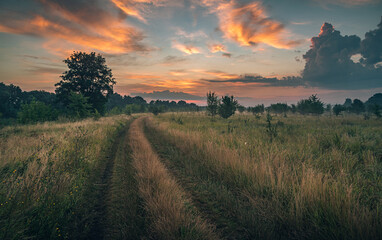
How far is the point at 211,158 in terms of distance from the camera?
7109 mm

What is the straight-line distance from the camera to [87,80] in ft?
114

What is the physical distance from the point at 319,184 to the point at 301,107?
67067 millimetres

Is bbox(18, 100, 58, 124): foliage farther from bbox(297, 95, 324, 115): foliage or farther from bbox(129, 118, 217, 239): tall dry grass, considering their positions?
bbox(297, 95, 324, 115): foliage

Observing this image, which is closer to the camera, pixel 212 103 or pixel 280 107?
pixel 212 103

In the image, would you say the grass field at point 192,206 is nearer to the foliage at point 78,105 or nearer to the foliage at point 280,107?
the foliage at point 78,105

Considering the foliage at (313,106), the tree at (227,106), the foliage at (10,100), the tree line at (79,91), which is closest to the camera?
the tree at (227,106)

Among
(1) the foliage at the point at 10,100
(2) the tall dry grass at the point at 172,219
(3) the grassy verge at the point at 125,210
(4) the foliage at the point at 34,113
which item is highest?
(1) the foliage at the point at 10,100

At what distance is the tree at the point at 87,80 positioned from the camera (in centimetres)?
3388

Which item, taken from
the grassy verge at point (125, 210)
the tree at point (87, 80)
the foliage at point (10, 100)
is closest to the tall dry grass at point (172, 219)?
the grassy verge at point (125, 210)

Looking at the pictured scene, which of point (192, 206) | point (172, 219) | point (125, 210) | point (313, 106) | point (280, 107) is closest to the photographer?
point (172, 219)

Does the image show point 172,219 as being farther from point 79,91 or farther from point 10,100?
point 10,100

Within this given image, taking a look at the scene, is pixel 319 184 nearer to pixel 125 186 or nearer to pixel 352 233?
pixel 352 233

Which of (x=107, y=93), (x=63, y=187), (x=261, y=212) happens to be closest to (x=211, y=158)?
(x=261, y=212)

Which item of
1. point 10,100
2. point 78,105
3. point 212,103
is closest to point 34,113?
point 78,105
